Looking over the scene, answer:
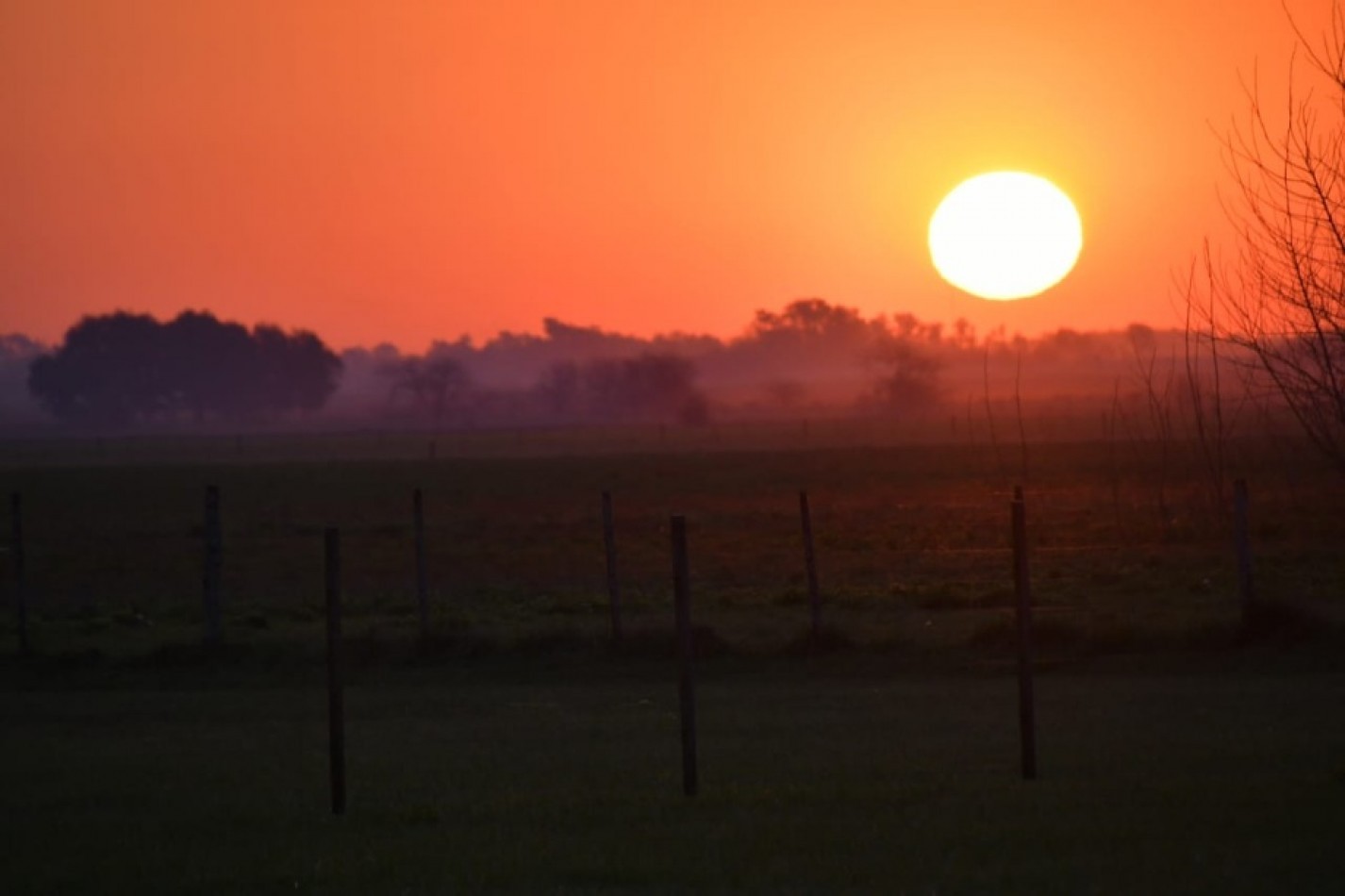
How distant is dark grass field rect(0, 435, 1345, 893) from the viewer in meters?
8.09

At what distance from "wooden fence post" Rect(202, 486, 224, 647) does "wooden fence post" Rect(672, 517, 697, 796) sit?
1243 cm

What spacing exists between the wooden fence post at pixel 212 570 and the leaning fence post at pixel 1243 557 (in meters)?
12.9

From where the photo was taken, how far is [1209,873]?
736 centimetres

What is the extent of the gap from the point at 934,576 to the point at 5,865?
2458cm

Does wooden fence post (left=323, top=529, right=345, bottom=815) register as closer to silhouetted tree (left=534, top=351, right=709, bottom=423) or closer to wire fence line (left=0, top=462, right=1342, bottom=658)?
wire fence line (left=0, top=462, right=1342, bottom=658)

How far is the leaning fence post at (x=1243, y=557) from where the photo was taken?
766 inches

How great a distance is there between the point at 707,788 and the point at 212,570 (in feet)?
43.0

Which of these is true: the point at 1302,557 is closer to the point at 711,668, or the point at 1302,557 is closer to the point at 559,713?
the point at 711,668

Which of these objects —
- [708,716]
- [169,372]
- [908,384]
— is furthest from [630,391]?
[708,716]

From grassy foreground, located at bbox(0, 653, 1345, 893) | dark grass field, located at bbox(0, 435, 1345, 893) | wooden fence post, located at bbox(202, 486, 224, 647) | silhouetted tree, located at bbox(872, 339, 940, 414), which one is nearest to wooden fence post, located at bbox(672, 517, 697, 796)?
grassy foreground, located at bbox(0, 653, 1345, 893)

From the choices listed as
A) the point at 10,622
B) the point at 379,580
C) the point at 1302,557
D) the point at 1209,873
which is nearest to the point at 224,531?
the point at 379,580

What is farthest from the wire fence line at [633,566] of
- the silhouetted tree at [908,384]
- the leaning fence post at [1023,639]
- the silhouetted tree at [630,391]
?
the silhouetted tree at [630,391]

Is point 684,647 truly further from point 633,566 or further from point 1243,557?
point 633,566

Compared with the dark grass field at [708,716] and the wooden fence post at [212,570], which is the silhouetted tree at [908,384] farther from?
the wooden fence post at [212,570]
